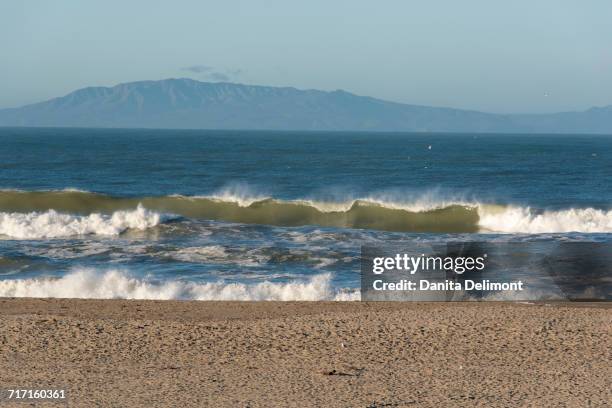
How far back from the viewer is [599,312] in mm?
13289

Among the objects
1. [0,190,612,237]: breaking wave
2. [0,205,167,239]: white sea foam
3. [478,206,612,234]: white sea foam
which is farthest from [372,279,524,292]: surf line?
[0,190,612,237]: breaking wave

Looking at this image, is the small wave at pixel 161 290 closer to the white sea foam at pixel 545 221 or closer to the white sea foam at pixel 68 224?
the white sea foam at pixel 68 224

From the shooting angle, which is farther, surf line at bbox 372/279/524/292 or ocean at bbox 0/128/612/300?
ocean at bbox 0/128/612/300

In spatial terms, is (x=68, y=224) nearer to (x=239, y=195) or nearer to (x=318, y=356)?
(x=318, y=356)

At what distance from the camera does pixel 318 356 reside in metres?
10.4

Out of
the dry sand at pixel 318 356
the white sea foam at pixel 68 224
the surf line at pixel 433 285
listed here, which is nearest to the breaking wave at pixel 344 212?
the white sea foam at pixel 68 224

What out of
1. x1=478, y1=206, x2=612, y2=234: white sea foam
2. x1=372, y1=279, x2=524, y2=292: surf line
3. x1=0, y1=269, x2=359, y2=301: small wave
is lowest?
x1=478, y1=206, x2=612, y2=234: white sea foam

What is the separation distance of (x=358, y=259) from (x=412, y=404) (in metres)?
11.2

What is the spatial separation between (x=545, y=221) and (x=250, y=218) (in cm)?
972

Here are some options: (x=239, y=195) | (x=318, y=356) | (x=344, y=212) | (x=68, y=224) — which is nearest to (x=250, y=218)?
(x=344, y=212)

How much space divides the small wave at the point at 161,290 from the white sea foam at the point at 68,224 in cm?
756

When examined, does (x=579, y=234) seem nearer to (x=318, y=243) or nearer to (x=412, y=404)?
(x=318, y=243)

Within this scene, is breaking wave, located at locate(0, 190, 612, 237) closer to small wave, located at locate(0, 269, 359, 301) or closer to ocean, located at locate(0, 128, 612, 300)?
ocean, located at locate(0, 128, 612, 300)

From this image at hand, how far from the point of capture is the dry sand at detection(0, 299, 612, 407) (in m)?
8.78
